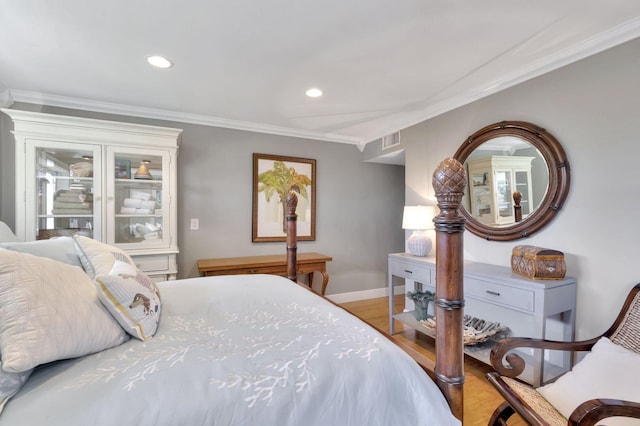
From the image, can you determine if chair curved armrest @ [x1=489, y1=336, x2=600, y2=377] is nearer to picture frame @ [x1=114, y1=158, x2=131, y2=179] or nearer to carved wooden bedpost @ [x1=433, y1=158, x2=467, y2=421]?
carved wooden bedpost @ [x1=433, y1=158, x2=467, y2=421]

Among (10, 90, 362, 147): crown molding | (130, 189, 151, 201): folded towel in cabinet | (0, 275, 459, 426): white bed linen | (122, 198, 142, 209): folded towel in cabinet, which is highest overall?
(10, 90, 362, 147): crown molding

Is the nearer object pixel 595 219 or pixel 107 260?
pixel 107 260

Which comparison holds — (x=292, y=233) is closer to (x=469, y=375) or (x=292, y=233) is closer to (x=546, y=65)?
(x=469, y=375)

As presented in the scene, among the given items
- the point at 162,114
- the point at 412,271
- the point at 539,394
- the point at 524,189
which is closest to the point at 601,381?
the point at 539,394

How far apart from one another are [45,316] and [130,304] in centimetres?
26

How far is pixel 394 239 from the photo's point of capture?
444cm

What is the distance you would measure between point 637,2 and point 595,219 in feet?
3.96

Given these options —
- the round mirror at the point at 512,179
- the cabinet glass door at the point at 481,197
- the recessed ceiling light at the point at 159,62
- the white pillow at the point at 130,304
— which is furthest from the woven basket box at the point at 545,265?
the recessed ceiling light at the point at 159,62

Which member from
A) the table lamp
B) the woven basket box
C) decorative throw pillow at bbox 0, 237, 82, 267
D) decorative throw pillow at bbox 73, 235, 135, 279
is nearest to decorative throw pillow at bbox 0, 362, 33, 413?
decorative throw pillow at bbox 73, 235, 135, 279

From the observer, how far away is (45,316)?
2.70 ft

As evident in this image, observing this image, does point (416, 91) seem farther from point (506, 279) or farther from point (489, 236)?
point (506, 279)

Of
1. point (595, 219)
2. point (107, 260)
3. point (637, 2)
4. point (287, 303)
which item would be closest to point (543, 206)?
point (595, 219)

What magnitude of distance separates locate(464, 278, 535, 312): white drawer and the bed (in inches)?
49.1

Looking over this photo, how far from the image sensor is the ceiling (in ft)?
5.07
